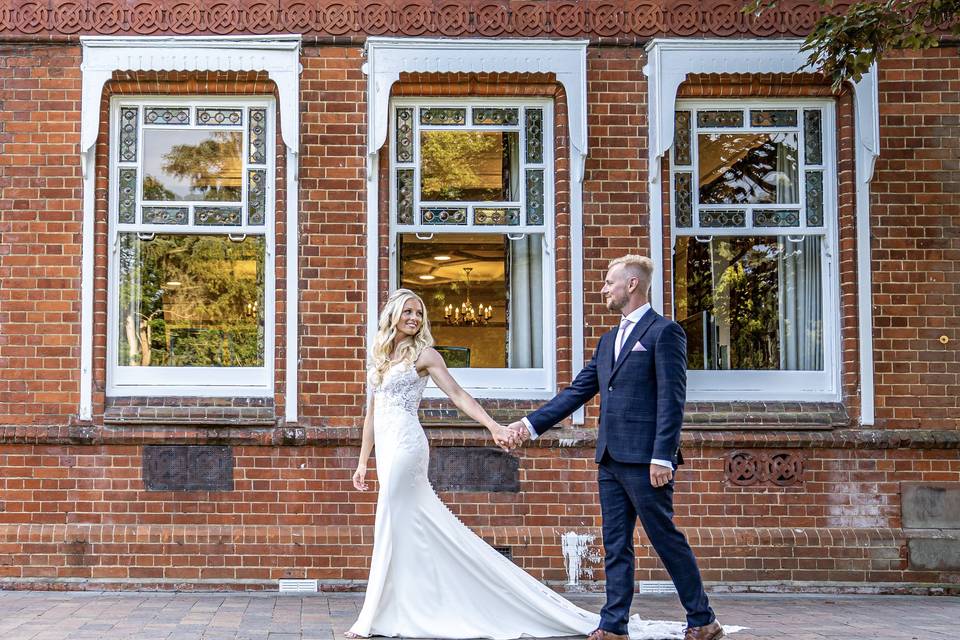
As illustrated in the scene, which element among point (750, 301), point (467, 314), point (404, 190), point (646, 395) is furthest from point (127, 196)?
point (750, 301)

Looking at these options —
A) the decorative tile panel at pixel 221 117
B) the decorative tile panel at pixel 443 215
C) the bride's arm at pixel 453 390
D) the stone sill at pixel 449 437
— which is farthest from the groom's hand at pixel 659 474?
the decorative tile panel at pixel 221 117

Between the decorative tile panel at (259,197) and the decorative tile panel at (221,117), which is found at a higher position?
the decorative tile panel at (221,117)

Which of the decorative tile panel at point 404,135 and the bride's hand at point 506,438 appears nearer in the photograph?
the bride's hand at point 506,438

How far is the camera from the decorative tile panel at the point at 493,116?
9477 mm

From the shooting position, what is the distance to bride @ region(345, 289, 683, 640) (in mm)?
6758

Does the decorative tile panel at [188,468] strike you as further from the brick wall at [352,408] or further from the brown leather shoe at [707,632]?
the brown leather shoe at [707,632]

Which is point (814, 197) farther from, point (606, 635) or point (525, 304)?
point (606, 635)

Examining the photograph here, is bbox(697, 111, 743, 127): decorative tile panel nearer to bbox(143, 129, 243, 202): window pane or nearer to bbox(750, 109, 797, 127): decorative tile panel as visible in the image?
bbox(750, 109, 797, 127): decorative tile panel

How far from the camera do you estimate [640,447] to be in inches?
253

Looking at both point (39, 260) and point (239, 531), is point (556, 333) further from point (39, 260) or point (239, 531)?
point (39, 260)

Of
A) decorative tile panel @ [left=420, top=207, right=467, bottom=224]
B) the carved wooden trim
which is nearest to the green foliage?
the carved wooden trim

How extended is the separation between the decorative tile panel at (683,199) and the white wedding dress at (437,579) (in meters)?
3.66

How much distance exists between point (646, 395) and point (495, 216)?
3.31 m

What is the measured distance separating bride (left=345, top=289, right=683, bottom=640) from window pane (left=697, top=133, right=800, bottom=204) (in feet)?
Result: 11.9
